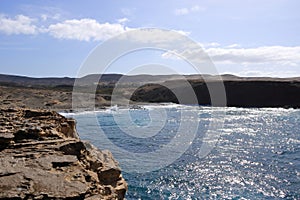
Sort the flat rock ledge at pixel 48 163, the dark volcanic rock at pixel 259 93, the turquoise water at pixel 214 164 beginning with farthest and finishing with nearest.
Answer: the dark volcanic rock at pixel 259 93 < the turquoise water at pixel 214 164 < the flat rock ledge at pixel 48 163

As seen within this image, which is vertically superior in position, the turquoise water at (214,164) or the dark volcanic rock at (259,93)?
the dark volcanic rock at (259,93)

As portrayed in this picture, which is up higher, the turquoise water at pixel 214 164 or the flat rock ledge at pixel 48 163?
the flat rock ledge at pixel 48 163

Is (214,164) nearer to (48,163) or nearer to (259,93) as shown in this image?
(48,163)

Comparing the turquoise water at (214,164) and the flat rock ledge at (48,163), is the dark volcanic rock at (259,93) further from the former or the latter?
the flat rock ledge at (48,163)

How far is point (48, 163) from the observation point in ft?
27.4

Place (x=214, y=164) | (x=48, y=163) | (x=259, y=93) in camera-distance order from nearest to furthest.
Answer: (x=48, y=163), (x=214, y=164), (x=259, y=93)

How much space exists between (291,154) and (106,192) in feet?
81.8

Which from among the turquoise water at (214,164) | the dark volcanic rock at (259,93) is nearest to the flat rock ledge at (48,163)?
the turquoise water at (214,164)

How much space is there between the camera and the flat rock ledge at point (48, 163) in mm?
7340

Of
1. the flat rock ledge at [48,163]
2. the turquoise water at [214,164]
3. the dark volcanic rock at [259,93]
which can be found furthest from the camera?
the dark volcanic rock at [259,93]

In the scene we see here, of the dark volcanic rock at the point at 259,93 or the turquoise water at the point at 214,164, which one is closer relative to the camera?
the turquoise water at the point at 214,164

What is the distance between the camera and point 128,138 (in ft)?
127

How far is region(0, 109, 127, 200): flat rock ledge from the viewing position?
734 centimetres

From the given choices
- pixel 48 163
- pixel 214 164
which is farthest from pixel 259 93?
pixel 48 163
